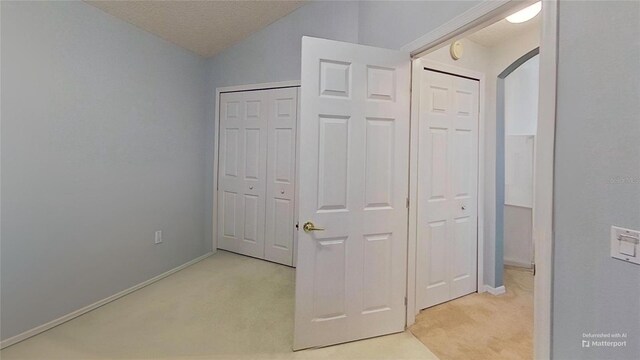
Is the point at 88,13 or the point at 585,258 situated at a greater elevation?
the point at 88,13

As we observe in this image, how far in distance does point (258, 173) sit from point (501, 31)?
8.91ft

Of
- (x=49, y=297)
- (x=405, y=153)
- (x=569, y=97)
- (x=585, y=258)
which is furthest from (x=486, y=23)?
(x=49, y=297)

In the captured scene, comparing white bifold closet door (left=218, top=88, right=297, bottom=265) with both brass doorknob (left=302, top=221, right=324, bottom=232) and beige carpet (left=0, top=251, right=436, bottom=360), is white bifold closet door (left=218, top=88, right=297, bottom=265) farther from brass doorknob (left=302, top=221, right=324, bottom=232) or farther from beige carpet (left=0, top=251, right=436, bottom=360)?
brass doorknob (left=302, top=221, right=324, bottom=232)

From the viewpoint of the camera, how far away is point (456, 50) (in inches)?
94.0

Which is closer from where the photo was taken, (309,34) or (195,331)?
(195,331)

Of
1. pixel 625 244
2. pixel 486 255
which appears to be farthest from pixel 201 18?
pixel 486 255

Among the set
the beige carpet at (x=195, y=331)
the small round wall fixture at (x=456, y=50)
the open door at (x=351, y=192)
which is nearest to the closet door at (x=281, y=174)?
the beige carpet at (x=195, y=331)

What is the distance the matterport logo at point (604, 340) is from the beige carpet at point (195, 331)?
1.00 metres

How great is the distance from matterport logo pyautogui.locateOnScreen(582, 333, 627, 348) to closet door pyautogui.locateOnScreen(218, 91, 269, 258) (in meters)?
2.84

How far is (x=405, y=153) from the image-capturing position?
1931mm

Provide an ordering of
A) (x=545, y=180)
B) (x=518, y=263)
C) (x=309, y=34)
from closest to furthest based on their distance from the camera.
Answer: (x=545, y=180)
(x=309, y=34)
(x=518, y=263)

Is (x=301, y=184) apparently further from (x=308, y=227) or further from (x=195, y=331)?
(x=195, y=331)

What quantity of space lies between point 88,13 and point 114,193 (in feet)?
4.67

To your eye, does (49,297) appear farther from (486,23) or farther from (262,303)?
(486,23)
